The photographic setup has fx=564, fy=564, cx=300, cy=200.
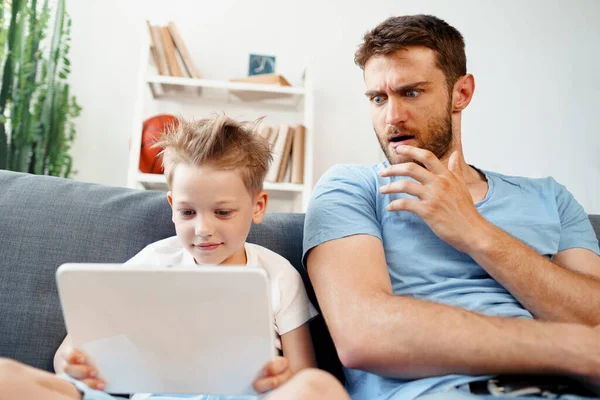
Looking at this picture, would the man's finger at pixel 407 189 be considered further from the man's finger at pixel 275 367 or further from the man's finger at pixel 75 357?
the man's finger at pixel 75 357

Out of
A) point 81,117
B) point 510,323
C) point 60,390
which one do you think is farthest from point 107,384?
point 81,117

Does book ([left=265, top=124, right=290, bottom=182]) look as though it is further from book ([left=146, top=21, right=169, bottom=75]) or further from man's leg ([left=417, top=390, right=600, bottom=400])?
man's leg ([left=417, top=390, right=600, bottom=400])

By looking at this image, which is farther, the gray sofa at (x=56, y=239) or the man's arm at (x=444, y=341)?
the gray sofa at (x=56, y=239)

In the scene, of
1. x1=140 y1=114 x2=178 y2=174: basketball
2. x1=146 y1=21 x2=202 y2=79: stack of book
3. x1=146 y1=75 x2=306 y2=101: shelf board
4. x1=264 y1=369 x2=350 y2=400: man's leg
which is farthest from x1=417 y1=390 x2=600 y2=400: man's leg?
x1=146 y1=21 x2=202 y2=79: stack of book

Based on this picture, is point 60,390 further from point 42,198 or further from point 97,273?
point 42,198

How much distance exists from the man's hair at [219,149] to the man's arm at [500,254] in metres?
0.25

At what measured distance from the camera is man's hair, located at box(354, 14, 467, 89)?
1300mm

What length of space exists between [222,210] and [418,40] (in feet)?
2.09

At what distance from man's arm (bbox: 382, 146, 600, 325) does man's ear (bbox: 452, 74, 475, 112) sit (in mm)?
443

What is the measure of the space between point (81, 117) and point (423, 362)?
2544mm

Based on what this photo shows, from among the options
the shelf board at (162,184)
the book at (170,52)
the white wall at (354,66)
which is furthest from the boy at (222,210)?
the white wall at (354,66)

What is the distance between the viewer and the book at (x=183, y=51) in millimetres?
2771

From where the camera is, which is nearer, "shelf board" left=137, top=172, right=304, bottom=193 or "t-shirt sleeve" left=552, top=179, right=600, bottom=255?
"t-shirt sleeve" left=552, top=179, right=600, bottom=255

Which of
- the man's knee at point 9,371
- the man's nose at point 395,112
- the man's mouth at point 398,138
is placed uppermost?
the man's nose at point 395,112
